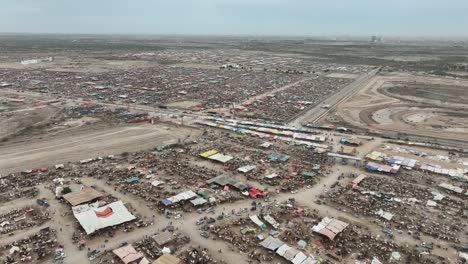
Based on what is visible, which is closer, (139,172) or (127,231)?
(127,231)

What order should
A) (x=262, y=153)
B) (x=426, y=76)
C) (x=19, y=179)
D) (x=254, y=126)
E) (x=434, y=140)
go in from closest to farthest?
(x=19, y=179), (x=262, y=153), (x=434, y=140), (x=254, y=126), (x=426, y=76)

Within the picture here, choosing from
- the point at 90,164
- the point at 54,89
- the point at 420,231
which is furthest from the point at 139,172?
the point at 54,89

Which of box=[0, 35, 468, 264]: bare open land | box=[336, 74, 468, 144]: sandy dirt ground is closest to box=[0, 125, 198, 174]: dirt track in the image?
box=[0, 35, 468, 264]: bare open land

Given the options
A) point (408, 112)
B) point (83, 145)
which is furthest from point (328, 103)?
point (83, 145)

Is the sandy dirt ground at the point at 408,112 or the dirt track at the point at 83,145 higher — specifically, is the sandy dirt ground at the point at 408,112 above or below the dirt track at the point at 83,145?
above

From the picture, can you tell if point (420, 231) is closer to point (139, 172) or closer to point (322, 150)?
point (322, 150)

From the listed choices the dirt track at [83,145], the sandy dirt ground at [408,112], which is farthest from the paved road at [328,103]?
the dirt track at [83,145]

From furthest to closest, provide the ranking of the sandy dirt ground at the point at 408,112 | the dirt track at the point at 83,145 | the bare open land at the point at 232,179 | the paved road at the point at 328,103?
the paved road at the point at 328,103, the sandy dirt ground at the point at 408,112, the dirt track at the point at 83,145, the bare open land at the point at 232,179

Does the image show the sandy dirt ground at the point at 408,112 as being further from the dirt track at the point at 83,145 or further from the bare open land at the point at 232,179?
the dirt track at the point at 83,145
